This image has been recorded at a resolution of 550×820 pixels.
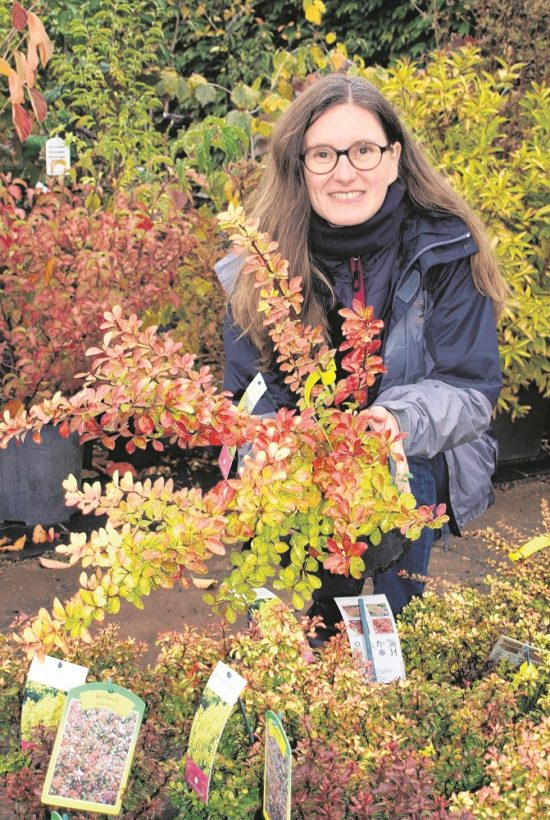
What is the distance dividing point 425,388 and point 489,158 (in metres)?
2.36

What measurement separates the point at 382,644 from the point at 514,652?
Answer: 0.26m

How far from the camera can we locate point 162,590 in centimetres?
336

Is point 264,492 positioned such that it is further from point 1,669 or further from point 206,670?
point 1,669

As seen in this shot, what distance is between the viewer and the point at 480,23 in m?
4.81

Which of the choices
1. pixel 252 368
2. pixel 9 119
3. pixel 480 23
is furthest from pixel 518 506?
pixel 9 119

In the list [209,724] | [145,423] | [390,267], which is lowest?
[209,724]

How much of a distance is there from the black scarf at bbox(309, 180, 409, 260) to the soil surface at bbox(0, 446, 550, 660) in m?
1.02

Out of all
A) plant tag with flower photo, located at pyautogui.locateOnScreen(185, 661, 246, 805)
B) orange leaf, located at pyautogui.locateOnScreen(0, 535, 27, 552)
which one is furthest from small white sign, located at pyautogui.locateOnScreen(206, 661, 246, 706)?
orange leaf, located at pyautogui.locateOnScreen(0, 535, 27, 552)

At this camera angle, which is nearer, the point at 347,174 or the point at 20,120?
the point at 20,120

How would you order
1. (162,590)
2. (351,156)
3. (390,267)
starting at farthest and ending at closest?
(162,590) < (390,267) < (351,156)

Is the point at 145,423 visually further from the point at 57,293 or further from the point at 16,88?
the point at 57,293

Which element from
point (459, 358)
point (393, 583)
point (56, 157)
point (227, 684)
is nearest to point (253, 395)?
point (227, 684)

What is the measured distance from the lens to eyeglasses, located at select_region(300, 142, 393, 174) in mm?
2145

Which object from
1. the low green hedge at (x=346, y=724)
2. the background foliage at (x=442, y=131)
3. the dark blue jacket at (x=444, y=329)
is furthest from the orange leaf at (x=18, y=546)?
the low green hedge at (x=346, y=724)
